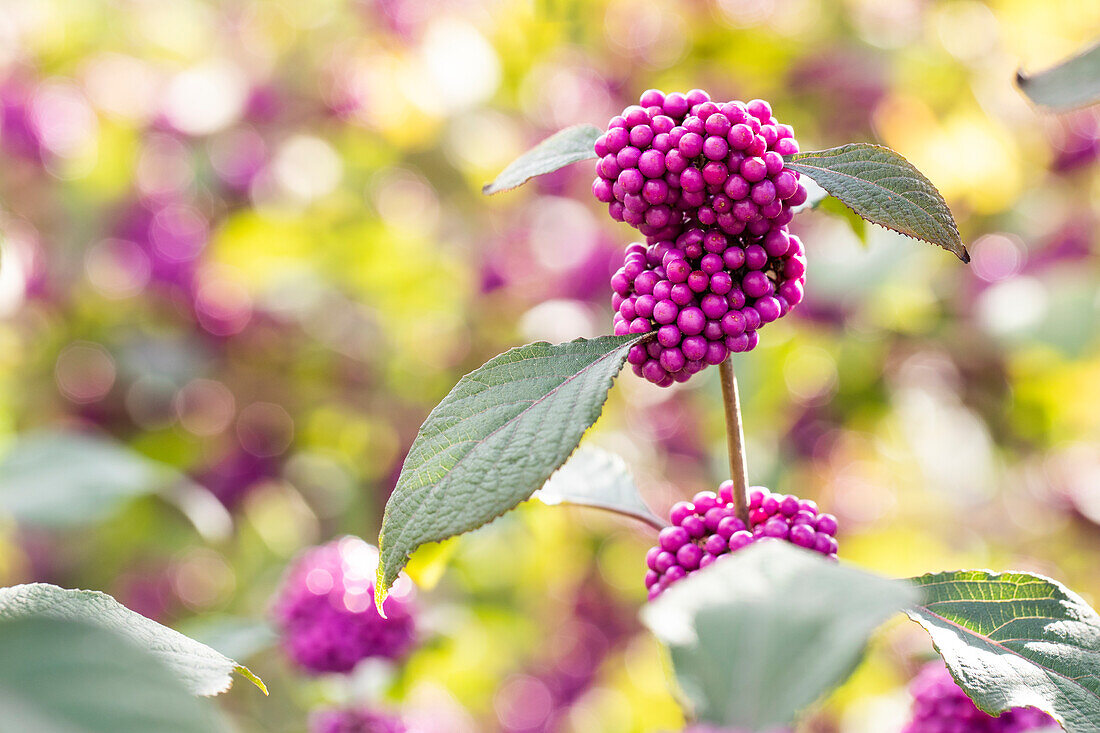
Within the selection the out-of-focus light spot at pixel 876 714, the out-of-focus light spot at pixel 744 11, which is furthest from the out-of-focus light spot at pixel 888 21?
the out-of-focus light spot at pixel 876 714

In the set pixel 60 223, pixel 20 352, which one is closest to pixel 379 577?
pixel 20 352

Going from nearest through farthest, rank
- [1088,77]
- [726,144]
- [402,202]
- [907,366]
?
[1088,77] → [726,144] → [907,366] → [402,202]

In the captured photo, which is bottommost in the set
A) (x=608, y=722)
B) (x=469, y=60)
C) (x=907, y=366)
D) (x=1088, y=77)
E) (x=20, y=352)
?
(x=608, y=722)

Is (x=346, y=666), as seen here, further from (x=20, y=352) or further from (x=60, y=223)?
(x=60, y=223)

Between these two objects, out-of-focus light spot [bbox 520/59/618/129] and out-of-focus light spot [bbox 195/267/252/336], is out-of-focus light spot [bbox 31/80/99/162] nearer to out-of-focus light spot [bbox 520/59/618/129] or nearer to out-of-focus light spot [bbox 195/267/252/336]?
out-of-focus light spot [bbox 195/267/252/336]

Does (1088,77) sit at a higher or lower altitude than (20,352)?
higher

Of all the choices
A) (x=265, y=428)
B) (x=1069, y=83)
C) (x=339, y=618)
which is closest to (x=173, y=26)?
(x=265, y=428)
